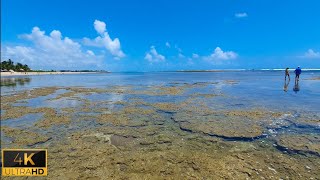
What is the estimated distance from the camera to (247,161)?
7.65m

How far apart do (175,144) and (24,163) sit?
5.74 m

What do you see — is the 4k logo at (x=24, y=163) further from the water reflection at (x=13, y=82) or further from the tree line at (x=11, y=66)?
the tree line at (x=11, y=66)

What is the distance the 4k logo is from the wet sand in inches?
14.0

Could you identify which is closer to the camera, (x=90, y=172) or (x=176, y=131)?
(x=90, y=172)

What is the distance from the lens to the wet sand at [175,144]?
709 cm

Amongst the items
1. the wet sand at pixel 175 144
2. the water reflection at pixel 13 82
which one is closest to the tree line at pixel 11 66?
the water reflection at pixel 13 82

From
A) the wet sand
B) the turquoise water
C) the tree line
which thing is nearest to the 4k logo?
the wet sand

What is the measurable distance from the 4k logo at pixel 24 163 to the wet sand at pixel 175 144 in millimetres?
355

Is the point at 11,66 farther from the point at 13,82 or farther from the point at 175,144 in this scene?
the point at 175,144

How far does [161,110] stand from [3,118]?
36.1 feet

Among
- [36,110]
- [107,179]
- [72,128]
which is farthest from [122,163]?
[36,110]

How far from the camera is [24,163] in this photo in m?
7.36

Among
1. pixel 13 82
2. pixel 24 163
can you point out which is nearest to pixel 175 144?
pixel 24 163

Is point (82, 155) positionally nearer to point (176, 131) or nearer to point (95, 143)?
point (95, 143)
